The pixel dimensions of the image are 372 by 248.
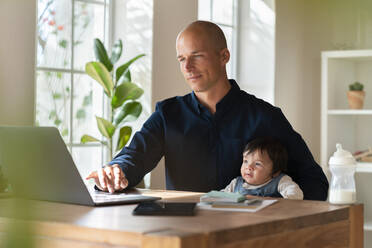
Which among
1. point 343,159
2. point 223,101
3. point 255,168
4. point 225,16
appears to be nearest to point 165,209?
point 343,159

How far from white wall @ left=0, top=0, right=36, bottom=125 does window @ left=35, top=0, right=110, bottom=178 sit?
34 centimetres

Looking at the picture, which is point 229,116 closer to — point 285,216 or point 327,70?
point 285,216

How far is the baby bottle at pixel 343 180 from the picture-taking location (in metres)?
1.71

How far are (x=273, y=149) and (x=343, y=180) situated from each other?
780 mm

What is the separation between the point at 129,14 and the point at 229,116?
1835 millimetres

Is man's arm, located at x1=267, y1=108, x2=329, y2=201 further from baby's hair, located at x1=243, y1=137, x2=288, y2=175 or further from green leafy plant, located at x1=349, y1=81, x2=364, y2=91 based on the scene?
green leafy plant, located at x1=349, y1=81, x2=364, y2=91

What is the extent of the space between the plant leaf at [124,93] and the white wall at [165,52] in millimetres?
437

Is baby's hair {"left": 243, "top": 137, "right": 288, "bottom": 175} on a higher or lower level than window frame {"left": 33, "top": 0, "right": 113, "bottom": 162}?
lower

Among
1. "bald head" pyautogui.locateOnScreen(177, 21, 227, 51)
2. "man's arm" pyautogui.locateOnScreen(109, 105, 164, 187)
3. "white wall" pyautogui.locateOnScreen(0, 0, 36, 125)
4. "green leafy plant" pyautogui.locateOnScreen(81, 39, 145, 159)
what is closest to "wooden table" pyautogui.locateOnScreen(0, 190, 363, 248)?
"man's arm" pyautogui.locateOnScreen(109, 105, 164, 187)

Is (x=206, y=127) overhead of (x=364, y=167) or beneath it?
overhead

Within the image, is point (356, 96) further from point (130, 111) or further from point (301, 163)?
point (301, 163)

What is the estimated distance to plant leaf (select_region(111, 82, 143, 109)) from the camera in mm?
3736

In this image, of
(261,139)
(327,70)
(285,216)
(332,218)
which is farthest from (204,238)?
(327,70)

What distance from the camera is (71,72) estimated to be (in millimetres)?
4008
